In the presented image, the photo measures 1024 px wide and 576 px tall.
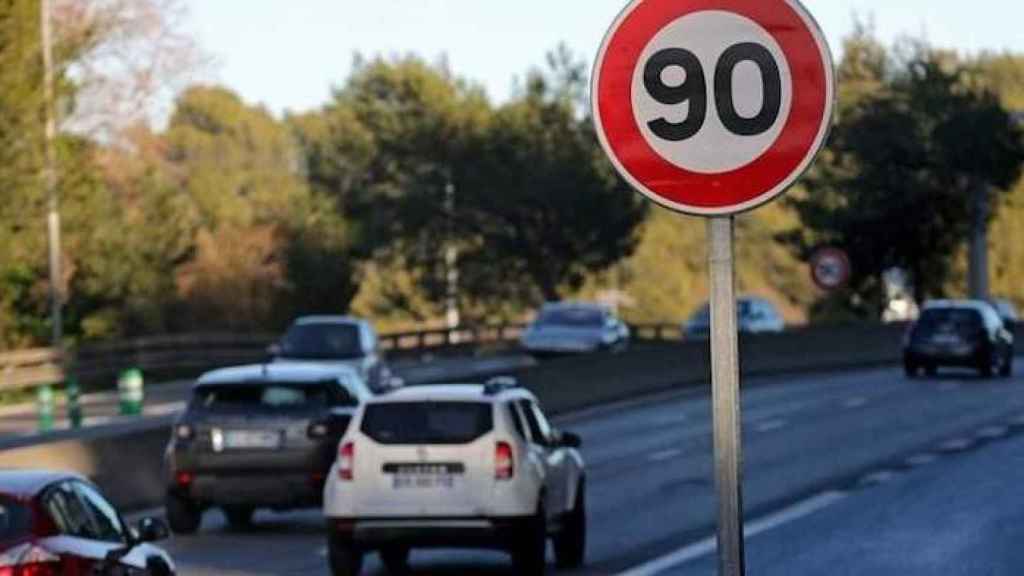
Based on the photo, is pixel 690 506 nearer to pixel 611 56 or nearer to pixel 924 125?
pixel 611 56

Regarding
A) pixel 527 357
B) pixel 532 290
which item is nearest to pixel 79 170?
pixel 527 357

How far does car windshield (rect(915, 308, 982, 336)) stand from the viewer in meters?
50.3

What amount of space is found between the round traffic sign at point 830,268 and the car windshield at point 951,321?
11.2ft

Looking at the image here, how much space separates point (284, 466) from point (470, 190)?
A: 6811 centimetres

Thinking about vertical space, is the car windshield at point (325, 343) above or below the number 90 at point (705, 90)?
below

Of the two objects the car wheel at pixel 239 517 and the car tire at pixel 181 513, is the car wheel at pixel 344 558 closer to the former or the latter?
the car tire at pixel 181 513

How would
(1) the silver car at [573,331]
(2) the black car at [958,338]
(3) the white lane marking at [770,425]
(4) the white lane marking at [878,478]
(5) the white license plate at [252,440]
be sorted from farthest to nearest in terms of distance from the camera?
(1) the silver car at [573,331], (2) the black car at [958,338], (3) the white lane marking at [770,425], (4) the white lane marking at [878,478], (5) the white license plate at [252,440]

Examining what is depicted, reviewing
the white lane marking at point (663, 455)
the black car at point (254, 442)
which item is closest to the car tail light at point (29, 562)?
the black car at point (254, 442)

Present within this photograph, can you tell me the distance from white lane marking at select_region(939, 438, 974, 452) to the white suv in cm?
1441

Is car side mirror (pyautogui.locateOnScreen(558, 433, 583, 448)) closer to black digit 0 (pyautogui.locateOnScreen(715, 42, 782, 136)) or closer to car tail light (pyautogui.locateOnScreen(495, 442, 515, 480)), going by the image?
car tail light (pyautogui.locateOnScreen(495, 442, 515, 480))

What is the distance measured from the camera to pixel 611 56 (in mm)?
5465

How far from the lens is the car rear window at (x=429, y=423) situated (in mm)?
19344

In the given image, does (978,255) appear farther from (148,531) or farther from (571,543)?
(148,531)

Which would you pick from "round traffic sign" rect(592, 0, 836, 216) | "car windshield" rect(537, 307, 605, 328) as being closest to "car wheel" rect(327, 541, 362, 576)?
"round traffic sign" rect(592, 0, 836, 216)
